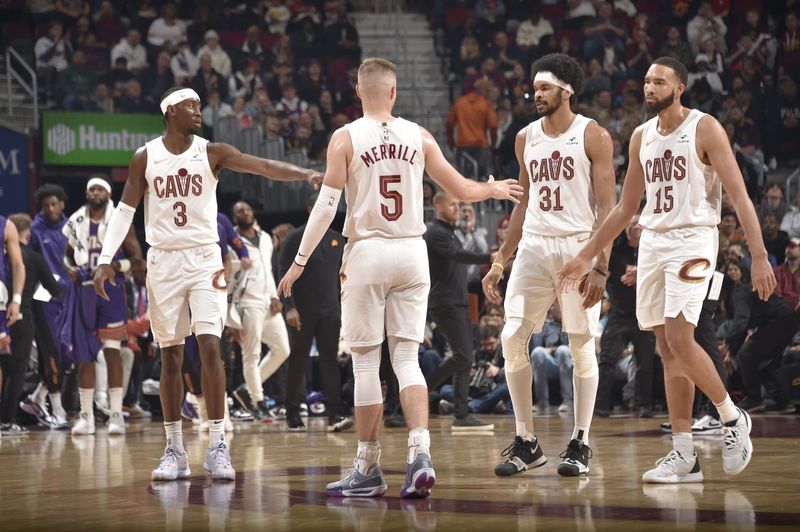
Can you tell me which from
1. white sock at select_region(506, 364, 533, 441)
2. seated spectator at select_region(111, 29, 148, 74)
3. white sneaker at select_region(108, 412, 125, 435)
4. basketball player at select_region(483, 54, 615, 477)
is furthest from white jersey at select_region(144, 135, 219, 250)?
seated spectator at select_region(111, 29, 148, 74)

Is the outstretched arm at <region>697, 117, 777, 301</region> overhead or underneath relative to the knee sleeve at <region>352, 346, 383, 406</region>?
overhead

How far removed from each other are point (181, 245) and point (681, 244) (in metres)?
2.83

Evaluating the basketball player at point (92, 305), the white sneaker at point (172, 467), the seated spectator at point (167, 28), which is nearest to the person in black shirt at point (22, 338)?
the basketball player at point (92, 305)

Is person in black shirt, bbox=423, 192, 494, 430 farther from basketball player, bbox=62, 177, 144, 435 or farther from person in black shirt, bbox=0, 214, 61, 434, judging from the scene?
person in black shirt, bbox=0, 214, 61, 434

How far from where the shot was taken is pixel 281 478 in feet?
21.1

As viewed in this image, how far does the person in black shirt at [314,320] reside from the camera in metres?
10.6

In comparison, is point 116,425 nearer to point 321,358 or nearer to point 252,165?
point 321,358

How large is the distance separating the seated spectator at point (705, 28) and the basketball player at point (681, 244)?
13152 millimetres

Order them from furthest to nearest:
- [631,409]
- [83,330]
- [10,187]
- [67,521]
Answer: [10,187], [631,409], [83,330], [67,521]

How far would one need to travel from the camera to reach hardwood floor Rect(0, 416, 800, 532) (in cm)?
464

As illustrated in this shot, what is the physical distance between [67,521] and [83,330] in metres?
6.24

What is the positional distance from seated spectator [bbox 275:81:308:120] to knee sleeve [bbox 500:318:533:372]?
12.0 m

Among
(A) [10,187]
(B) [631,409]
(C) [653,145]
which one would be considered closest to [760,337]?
(B) [631,409]

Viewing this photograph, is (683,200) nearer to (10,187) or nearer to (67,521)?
(67,521)
